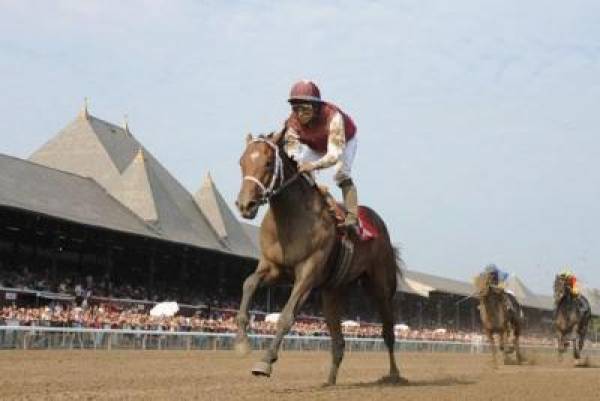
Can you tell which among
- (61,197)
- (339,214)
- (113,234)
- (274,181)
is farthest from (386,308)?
(113,234)

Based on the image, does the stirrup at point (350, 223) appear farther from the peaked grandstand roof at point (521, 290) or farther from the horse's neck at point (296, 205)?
the peaked grandstand roof at point (521, 290)

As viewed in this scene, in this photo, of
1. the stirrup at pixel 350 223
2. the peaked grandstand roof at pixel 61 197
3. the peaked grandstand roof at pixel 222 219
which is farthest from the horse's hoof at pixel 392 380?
the peaked grandstand roof at pixel 222 219

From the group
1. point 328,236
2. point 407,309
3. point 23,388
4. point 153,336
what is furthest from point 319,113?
point 407,309

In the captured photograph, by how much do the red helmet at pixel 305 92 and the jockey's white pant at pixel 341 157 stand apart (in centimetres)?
51

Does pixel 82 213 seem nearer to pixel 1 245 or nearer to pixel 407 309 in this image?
pixel 1 245

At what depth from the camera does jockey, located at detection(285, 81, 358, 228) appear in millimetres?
8039

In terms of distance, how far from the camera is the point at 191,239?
35.2 metres

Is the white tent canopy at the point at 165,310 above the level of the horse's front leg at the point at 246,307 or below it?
above

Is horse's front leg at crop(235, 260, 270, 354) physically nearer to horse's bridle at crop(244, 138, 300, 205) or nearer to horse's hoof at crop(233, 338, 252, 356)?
horse's hoof at crop(233, 338, 252, 356)

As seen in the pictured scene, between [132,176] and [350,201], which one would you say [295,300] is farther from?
[132,176]

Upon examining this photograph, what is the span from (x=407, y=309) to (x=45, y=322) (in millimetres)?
40527

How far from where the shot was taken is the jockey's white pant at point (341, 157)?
8240mm

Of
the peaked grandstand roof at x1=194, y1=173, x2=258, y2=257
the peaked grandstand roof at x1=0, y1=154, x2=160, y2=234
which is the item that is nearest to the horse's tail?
the peaked grandstand roof at x1=0, y1=154, x2=160, y2=234

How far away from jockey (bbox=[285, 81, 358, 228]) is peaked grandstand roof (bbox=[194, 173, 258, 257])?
30409 millimetres
